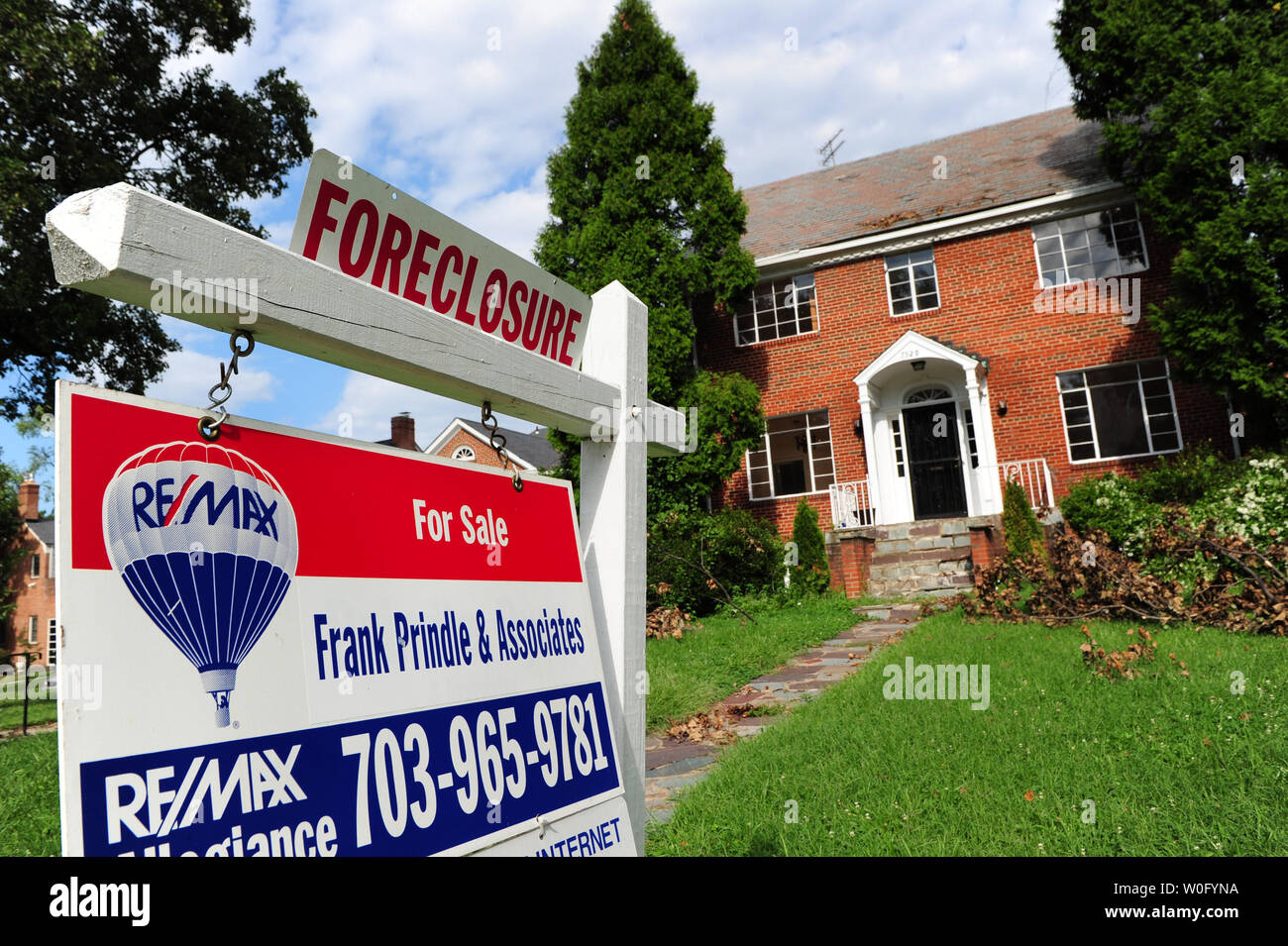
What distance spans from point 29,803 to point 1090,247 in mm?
16836

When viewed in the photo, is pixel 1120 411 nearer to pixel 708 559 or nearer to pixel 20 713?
pixel 708 559

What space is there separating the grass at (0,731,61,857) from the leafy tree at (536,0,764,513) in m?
8.93

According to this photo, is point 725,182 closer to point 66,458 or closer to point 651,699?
point 651,699

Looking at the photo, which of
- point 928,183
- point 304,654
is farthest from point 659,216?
point 304,654

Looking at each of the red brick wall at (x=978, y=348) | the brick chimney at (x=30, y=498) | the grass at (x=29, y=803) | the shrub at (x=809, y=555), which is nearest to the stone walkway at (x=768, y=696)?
the shrub at (x=809, y=555)

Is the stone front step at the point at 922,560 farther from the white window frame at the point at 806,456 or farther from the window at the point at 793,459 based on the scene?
the window at the point at 793,459

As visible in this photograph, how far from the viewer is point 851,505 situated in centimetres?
1551

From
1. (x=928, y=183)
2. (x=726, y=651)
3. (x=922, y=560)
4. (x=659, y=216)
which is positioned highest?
(x=928, y=183)

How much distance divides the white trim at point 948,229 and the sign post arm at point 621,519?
1523cm

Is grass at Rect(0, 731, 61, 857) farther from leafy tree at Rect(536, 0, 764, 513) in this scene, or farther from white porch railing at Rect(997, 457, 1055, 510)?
white porch railing at Rect(997, 457, 1055, 510)

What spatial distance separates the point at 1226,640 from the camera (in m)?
6.69

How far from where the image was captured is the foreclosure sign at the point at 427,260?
59.4 inches

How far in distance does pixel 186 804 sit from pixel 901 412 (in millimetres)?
16365

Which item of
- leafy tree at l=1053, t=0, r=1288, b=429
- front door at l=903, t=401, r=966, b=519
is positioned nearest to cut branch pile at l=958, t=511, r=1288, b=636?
leafy tree at l=1053, t=0, r=1288, b=429
